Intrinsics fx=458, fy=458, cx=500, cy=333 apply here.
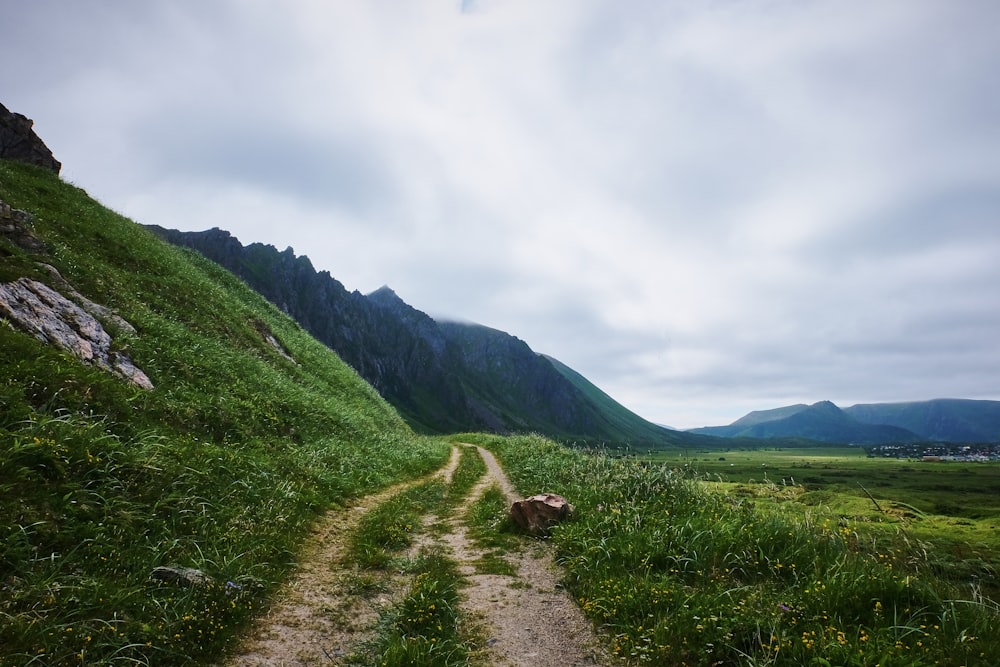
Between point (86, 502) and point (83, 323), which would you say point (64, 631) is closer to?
point (86, 502)

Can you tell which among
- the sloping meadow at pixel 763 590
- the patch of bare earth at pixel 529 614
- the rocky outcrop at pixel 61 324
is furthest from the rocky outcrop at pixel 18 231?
the sloping meadow at pixel 763 590

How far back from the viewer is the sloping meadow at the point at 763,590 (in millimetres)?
5539

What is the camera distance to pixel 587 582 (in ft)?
27.8

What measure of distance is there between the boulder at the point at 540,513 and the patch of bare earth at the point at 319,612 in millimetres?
4374

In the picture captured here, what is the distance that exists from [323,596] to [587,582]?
474 centimetres

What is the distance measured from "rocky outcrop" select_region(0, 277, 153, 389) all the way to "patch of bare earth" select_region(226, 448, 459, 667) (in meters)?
9.51

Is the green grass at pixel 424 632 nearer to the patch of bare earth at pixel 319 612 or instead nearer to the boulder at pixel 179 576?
the patch of bare earth at pixel 319 612

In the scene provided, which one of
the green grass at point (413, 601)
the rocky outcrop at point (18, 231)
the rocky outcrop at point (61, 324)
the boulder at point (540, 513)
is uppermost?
the rocky outcrop at point (18, 231)

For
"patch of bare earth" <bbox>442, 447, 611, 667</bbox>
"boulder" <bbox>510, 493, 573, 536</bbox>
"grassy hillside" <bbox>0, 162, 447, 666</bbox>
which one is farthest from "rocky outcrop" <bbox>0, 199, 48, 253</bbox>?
"boulder" <bbox>510, 493, 573, 536</bbox>

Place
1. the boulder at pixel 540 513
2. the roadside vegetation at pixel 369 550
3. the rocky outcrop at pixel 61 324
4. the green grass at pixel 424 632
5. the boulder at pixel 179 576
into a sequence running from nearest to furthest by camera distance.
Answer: the roadside vegetation at pixel 369 550 < the green grass at pixel 424 632 < the boulder at pixel 179 576 < the boulder at pixel 540 513 < the rocky outcrop at pixel 61 324

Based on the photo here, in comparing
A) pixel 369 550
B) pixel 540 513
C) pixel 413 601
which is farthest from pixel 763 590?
pixel 369 550

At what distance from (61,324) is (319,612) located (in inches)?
541

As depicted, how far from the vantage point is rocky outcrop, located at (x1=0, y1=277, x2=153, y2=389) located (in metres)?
13.3

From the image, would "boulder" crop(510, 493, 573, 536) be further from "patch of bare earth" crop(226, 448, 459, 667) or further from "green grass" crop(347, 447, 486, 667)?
"patch of bare earth" crop(226, 448, 459, 667)
